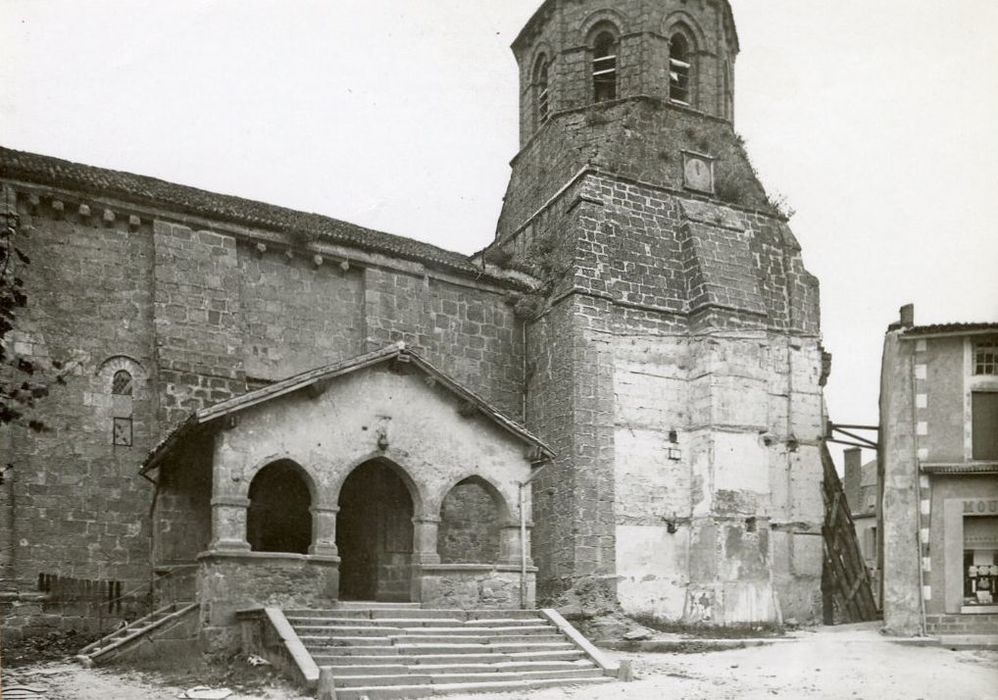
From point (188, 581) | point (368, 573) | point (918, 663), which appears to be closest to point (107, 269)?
point (188, 581)

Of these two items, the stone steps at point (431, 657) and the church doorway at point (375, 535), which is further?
the church doorway at point (375, 535)

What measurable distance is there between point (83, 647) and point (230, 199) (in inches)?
363

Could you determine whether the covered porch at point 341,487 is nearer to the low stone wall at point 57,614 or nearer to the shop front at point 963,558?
the low stone wall at point 57,614

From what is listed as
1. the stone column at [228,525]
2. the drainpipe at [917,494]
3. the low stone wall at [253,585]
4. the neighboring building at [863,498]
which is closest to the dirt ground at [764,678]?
the drainpipe at [917,494]

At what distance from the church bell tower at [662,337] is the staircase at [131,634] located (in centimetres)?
768

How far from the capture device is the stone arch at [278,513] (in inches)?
720

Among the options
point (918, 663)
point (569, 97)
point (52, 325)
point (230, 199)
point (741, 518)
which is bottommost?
point (918, 663)

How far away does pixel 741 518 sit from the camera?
70.7 ft

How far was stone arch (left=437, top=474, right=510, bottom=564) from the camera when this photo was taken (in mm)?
21391

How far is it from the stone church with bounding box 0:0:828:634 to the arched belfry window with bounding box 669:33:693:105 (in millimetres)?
73

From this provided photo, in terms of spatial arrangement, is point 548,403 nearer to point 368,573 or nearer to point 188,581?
point 368,573

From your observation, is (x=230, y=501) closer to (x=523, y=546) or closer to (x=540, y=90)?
(x=523, y=546)

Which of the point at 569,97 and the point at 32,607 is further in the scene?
the point at 569,97

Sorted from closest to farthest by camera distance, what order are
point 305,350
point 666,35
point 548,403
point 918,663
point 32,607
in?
point 918,663, point 32,607, point 305,350, point 548,403, point 666,35
